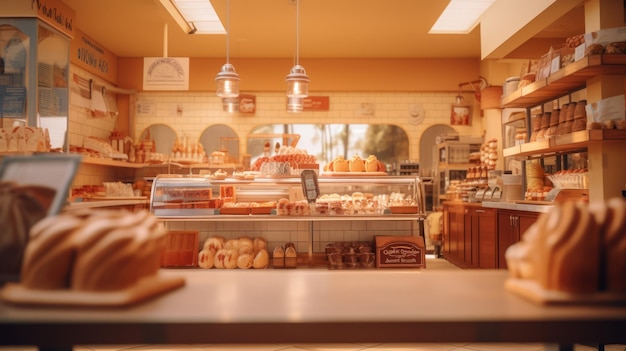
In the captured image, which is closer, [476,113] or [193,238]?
[193,238]

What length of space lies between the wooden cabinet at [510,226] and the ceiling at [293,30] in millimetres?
2075

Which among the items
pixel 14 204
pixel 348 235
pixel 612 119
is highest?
pixel 612 119

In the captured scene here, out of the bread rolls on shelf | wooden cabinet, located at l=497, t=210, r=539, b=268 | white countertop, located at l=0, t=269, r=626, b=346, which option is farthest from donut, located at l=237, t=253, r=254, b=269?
white countertop, located at l=0, t=269, r=626, b=346

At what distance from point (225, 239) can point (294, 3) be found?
137 inches

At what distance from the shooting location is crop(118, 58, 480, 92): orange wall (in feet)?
30.5

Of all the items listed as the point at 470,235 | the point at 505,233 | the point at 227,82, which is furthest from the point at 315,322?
the point at 470,235

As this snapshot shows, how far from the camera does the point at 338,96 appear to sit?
9.42 metres

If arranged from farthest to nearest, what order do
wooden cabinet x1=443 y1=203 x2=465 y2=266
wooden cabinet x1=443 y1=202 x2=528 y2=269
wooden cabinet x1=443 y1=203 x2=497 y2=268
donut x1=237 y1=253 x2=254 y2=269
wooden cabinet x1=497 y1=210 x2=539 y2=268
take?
wooden cabinet x1=443 y1=203 x2=465 y2=266 < wooden cabinet x1=443 y1=203 x2=497 y2=268 < wooden cabinet x1=443 y1=202 x2=528 y2=269 < wooden cabinet x1=497 y1=210 x2=539 y2=268 < donut x1=237 y1=253 x2=254 y2=269

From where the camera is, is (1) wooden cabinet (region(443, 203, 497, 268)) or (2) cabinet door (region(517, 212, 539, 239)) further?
(1) wooden cabinet (region(443, 203, 497, 268))

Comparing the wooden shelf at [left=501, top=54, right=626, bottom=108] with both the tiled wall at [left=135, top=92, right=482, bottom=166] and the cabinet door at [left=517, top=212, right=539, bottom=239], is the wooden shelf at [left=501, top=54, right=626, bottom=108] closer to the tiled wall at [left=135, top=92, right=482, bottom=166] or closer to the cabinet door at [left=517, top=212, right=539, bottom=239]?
the cabinet door at [left=517, top=212, right=539, bottom=239]

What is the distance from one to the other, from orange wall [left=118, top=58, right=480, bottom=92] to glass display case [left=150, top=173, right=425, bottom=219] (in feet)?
15.1

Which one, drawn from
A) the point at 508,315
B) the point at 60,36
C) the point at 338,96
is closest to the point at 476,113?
the point at 338,96

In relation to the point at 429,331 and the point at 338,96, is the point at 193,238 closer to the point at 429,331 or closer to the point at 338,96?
the point at 429,331

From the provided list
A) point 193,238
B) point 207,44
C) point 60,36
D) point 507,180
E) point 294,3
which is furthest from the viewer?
point 207,44
